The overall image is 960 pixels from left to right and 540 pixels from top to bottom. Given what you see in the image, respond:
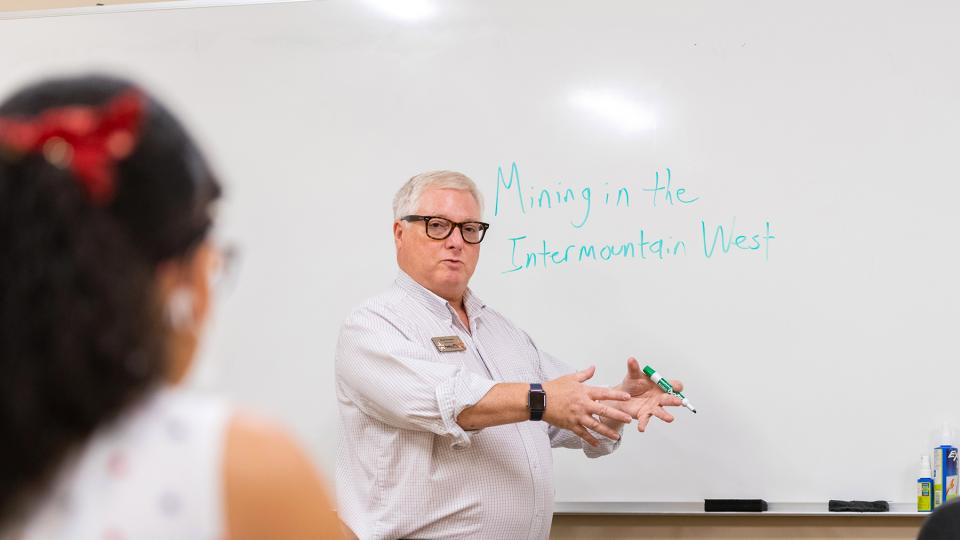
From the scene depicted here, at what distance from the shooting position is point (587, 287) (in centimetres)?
294

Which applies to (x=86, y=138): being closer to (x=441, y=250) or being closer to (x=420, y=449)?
(x=420, y=449)

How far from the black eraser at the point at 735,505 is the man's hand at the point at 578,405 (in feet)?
2.25

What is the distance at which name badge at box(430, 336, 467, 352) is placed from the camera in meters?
2.48

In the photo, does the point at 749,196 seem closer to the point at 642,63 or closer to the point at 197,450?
the point at 642,63

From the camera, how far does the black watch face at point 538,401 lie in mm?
2240

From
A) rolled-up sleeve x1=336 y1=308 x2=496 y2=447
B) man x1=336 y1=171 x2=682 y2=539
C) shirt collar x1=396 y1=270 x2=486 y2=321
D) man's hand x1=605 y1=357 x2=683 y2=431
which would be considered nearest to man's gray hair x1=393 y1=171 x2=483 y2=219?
man x1=336 y1=171 x2=682 y2=539

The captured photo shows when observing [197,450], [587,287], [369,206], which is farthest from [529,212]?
[197,450]

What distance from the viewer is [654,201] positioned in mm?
2926

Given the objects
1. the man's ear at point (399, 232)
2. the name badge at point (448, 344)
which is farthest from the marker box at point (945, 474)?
the man's ear at point (399, 232)

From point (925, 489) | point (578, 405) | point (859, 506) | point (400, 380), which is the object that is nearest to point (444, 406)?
point (400, 380)

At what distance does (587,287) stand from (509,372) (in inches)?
17.6

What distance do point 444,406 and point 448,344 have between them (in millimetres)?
286

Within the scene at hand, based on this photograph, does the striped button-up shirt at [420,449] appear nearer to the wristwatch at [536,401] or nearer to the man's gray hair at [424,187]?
the wristwatch at [536,401]

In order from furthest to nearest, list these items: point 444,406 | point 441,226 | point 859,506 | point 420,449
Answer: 1. point 859,506
2. point 441,226
3. point 420,449
4. point 444,406
